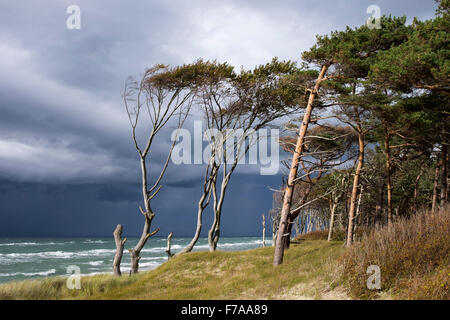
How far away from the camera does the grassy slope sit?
9172 mm

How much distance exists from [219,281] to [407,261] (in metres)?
6.76

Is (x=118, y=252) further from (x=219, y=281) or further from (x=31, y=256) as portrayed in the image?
(x=31, y=256)

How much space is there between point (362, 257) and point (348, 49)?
27.4 ft

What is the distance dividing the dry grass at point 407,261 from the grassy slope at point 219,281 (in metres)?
0.59

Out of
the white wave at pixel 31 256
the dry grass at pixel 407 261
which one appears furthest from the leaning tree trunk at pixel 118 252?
the white wave at pixel 31 256

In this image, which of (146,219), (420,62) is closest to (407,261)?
(420,62)

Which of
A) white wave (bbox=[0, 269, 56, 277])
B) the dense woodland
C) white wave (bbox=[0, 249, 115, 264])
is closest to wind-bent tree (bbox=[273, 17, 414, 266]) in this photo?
the dense woodland

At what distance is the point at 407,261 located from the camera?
776 cm

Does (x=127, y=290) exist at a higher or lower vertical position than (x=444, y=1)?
lower

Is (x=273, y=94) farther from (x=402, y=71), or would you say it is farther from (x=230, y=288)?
(x=230, y=288)

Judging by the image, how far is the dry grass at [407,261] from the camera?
262 inches
